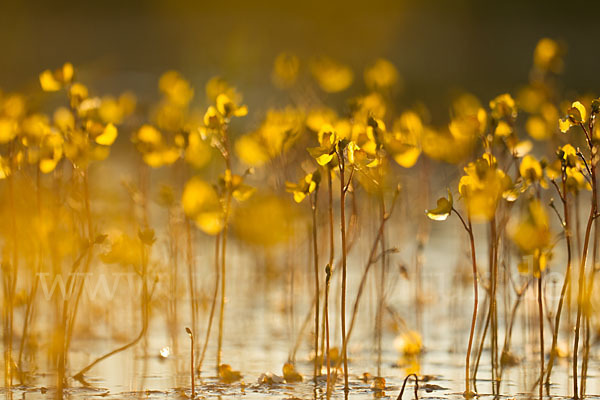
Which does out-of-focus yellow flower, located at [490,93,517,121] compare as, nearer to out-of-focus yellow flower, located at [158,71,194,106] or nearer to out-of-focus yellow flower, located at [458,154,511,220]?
out-of-focus yellow flower, located at [458,154,511,220]

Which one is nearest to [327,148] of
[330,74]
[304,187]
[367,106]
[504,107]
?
[304,187]

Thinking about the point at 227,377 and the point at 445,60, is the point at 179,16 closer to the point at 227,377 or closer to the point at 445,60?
the point at 445,60

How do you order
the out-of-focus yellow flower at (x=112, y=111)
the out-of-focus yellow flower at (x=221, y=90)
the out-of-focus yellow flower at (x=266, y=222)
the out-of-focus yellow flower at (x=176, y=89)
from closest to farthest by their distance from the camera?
the out-of-focus yellow flower at (x=221, y=90) → the out-of-focus yellow flower at (x=112, y=111) → the out-of-focus yellow flower at (x=266, y=222) → the out-of-focus yellow flower at (x=176, y=89)

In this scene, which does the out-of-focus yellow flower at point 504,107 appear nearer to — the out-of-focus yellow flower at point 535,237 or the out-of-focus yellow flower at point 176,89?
the out-of-focus yellow flower at point 535,237

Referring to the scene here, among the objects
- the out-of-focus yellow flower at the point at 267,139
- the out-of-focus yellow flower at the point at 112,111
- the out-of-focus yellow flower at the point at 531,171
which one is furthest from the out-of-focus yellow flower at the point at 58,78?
the out-of-focus yellow flower at the point at 531,171

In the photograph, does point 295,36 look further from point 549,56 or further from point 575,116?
point 575,116

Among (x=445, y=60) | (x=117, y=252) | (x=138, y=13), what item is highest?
(x=138, y=13)

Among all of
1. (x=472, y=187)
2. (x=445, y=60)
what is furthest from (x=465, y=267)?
(x=445, y=60)
